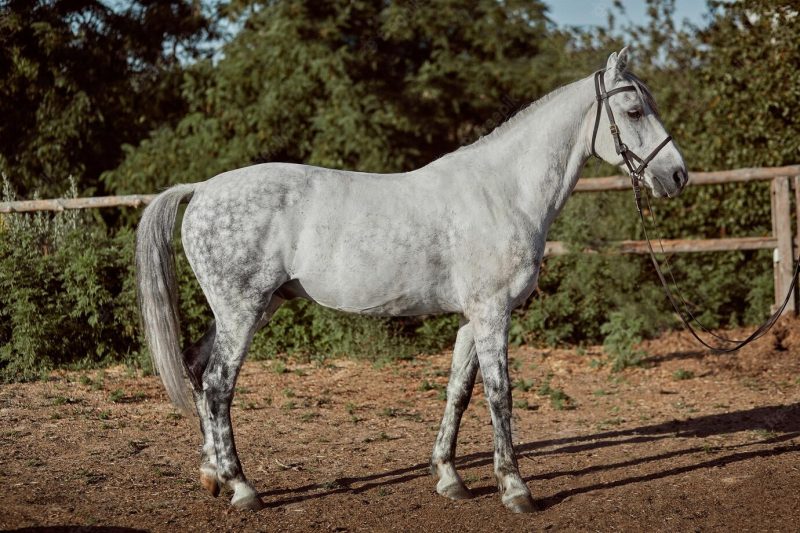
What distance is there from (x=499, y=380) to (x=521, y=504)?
2.04 ft

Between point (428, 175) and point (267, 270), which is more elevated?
point (428, 175)

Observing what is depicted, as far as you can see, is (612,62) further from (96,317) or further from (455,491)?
(96,317)

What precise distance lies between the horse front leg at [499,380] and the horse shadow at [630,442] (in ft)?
0.70

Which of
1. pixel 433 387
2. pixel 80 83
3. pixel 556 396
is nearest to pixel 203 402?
pixel 433 387

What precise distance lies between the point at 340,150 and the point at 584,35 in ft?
17.1

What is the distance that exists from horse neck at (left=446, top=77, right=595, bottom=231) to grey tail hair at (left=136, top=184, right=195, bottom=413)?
1718 millimetres

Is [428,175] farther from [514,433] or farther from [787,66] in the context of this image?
[787,66]

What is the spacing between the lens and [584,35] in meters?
13.1

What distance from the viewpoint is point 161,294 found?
13.7ft

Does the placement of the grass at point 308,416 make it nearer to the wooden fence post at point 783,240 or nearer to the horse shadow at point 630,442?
the horse shadow at point 630,442

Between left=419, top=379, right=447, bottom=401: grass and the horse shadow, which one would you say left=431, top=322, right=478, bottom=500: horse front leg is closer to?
the horse shadow

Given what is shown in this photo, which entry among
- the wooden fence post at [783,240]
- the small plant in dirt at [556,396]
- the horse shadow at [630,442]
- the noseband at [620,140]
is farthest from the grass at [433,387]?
the wooden fence post at [783,240]

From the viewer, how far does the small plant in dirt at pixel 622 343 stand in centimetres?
752

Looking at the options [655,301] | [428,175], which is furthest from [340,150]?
[428,175]
